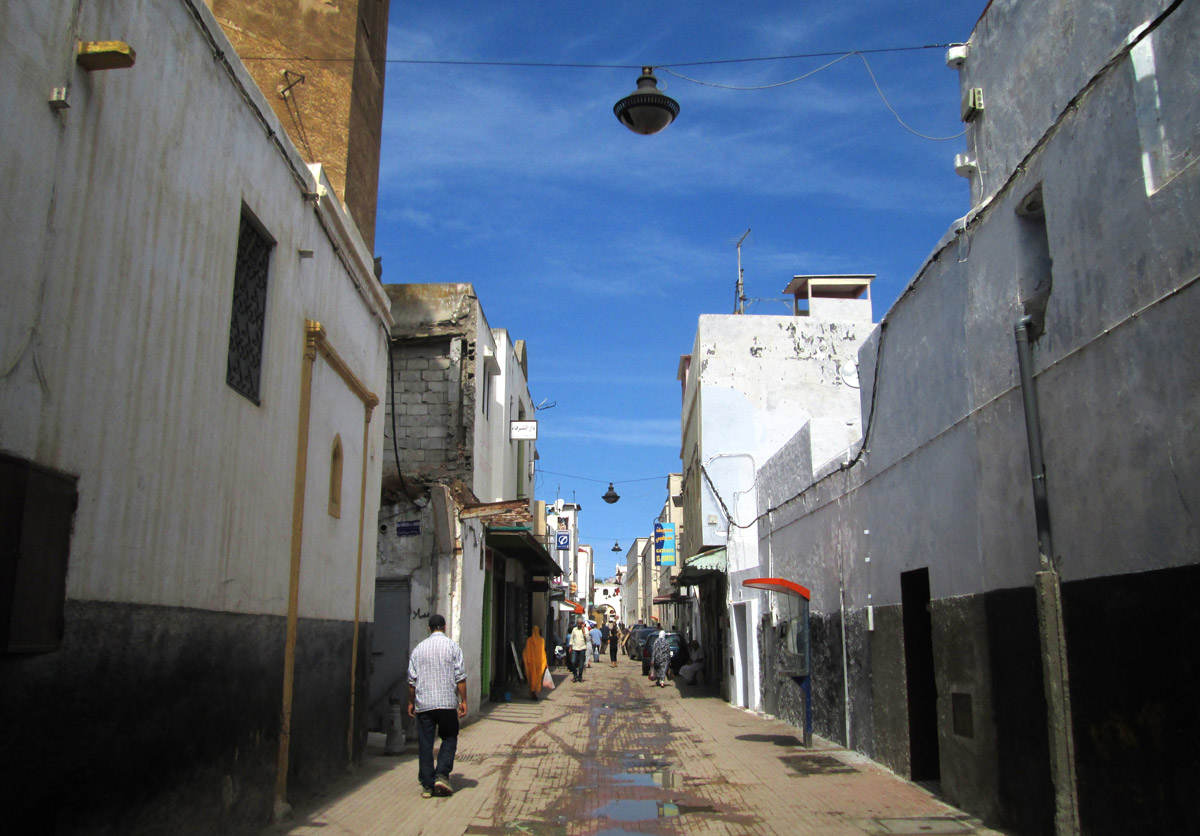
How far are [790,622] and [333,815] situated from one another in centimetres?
760

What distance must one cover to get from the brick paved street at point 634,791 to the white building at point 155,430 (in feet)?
3.01

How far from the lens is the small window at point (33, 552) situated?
409cm

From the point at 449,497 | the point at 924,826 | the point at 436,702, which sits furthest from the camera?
the point at 449,497

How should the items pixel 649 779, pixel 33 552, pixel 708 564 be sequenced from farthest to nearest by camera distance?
pixel 708 564 < pixel 649 779 < pixel 33 552

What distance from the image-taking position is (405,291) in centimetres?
1864

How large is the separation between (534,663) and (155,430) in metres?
16.7

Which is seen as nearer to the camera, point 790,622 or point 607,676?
point 790,622

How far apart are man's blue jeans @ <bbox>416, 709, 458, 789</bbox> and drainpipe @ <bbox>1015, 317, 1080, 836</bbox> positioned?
506 cm

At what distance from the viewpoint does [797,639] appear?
1334cm

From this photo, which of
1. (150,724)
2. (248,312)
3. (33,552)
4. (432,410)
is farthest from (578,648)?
(33,552)

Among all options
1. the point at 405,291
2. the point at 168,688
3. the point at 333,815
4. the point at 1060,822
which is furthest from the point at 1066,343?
the point at 405,291

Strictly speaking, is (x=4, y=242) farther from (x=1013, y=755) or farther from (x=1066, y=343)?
(x=1013, y=755)

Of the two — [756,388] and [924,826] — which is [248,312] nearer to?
[924,826]

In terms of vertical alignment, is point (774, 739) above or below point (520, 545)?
below
